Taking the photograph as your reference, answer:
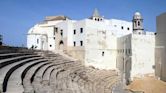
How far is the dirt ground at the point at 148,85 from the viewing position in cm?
2366

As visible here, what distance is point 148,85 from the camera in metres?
25.0

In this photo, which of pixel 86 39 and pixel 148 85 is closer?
pixel 148 85

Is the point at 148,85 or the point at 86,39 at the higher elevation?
the point at 86,39

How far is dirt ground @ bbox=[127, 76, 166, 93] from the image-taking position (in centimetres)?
2366

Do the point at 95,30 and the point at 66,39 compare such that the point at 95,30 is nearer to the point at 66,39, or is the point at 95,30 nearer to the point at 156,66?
the point at 66,39

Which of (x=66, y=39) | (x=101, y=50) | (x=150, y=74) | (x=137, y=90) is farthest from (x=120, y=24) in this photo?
(x=137, y=90)

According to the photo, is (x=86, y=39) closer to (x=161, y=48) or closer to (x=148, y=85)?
(x=161, y=48)

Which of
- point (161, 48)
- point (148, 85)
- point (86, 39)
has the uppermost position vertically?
point (86, 39)

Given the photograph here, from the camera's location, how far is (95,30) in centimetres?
3123

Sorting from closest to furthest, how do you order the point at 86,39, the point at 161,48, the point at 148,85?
1. the point at 148,85
2. the point at 161,48
3. the point at 86,39

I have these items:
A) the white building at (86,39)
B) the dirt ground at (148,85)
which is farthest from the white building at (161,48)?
the white building at (86,39)

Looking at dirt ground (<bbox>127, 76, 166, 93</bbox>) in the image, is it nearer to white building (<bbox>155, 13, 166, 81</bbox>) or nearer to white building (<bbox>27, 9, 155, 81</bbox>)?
white building (<bbox>155, 13, 166, 81</bbox>)

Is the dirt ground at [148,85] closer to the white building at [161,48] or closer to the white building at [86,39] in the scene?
the white building at [161,48]

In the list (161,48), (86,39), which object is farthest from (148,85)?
(86,39)
